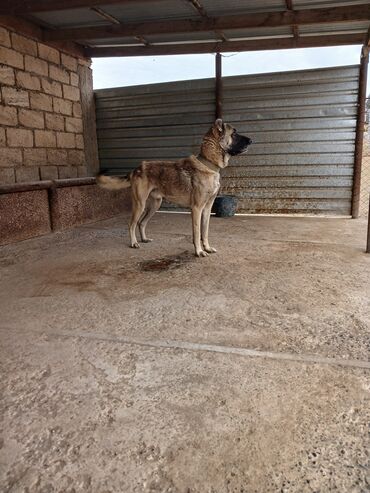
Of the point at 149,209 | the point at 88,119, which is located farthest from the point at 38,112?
the point at 149,209

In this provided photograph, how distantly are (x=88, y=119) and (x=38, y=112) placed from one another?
154 cm

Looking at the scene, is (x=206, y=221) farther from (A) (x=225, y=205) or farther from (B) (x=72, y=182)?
(A) (x=225, y=205)

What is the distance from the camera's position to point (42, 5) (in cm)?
468

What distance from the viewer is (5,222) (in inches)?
186

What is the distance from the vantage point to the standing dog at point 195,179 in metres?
4.09

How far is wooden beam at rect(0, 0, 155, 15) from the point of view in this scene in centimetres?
452

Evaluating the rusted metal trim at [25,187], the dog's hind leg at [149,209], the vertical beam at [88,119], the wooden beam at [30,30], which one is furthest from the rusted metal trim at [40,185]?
the wooden beam at [30,30]

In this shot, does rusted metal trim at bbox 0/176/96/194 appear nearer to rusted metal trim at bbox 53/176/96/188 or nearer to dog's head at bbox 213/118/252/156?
rusted metal trim at bbox 53/176/96/188

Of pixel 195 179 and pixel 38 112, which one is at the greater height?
pixel 38 112

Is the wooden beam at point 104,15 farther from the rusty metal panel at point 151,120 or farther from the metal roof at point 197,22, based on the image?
the rusty metal panel at point 151,120

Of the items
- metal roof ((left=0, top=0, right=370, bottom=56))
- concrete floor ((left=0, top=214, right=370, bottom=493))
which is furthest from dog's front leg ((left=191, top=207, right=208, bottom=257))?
metal roof ((left=0, top=0, right=370, bottom=56))

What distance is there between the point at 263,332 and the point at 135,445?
45.2 inches

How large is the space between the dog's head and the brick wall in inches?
148

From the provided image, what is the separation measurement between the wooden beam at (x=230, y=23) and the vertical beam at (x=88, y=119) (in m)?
1.38
